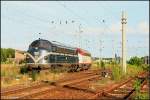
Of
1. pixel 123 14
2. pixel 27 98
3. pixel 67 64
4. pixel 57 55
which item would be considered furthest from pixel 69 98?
pixel 123 14

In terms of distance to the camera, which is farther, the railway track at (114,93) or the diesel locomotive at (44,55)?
the diesel locomotive at (44,55)

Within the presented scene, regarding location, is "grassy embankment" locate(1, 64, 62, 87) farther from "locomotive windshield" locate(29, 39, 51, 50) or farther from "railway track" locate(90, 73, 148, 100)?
"railway track" locate(90, 73, 148, 100)

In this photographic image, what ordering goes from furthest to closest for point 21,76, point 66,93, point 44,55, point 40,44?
point 40,44 → point 44,55 → point 21,76 → point 66,93

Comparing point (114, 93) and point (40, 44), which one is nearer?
point (114, 93)

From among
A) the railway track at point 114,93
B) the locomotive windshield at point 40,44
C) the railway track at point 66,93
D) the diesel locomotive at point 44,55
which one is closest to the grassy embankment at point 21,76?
the diesel locomotive at point 44,55

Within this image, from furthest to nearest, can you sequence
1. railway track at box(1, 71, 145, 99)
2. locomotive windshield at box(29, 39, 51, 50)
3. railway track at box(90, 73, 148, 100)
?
locomotive windshield at box(29, 39, 51, 50)
railway track at box(90, 73, 148, 100)
railway track at box(1, 71, 145, 99)

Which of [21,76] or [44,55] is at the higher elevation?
[44,55]

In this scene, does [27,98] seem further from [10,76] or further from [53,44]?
[53,44]

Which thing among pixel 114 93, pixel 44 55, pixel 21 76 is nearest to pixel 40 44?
pixel 44 55

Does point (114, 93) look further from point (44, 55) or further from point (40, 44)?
point (40, 44)

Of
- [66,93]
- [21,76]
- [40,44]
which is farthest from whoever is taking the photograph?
[40,44]

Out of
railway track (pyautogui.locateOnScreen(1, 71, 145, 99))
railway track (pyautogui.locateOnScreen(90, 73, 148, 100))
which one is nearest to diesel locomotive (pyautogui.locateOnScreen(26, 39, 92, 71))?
railway track (pyautogui.locateOnScreen(1, 71, 145, 99))

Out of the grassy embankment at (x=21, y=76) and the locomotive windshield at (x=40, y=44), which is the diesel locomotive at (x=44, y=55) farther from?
the grassy embankment at (x=21, y=76)

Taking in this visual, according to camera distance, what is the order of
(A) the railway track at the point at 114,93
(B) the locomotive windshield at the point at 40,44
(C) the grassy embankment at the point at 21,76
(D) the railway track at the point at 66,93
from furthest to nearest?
(B) the locomotive windshield at the point at 40,44 → (C) the grassy embankment at the point at 21,76 → (A) the railway track at the point at 114,93 → (D) the railway track at the point at 66,93
